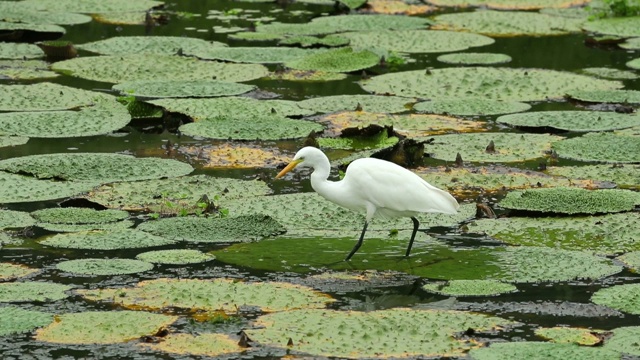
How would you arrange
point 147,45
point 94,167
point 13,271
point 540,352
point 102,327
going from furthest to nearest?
point 147,45, point 94,167, point 13,271, point 102,327, point 540,352

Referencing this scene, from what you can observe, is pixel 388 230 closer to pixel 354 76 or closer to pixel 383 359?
pixel 383 359

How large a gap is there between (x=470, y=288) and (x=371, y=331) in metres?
0.94

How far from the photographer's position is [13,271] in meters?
7.50

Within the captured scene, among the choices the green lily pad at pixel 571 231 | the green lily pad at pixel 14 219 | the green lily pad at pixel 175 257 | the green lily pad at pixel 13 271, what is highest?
the green lily pad at pixel 571 231

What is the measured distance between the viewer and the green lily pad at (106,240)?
314 inches

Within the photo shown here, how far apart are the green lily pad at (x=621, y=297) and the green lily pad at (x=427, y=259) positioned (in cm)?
28

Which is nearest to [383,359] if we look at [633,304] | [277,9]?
[633,304]

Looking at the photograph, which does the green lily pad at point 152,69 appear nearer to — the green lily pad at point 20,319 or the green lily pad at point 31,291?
the green lily pad at point 31,291

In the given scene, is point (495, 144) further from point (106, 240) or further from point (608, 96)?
point (106, 240)

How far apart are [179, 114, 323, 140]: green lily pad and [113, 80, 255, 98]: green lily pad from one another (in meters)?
0.91

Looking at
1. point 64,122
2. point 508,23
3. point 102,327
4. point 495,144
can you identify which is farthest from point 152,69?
point 102,327

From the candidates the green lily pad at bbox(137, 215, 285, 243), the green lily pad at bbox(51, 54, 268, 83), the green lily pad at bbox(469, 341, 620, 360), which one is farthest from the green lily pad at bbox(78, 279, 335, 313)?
the green lily pad at bbox(51, 54, 268, 83)

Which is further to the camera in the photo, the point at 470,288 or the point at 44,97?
the point at 44,97

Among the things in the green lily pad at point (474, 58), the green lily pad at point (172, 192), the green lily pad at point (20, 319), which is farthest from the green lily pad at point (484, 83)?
the green lily pad at point (20, 319)
